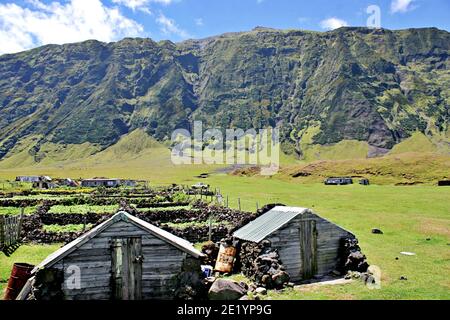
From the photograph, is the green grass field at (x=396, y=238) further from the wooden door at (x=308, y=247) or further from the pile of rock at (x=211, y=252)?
the pile of rock at (x=211, y=252)

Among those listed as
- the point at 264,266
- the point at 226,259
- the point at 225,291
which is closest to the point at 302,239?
the point at 264,266

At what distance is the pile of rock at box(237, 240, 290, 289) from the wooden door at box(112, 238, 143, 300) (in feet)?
22.6

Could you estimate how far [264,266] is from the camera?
77.8 feet

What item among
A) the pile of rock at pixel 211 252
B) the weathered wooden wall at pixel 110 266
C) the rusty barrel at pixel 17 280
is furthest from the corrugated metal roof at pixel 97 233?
the pile of rock at pixel 211 252

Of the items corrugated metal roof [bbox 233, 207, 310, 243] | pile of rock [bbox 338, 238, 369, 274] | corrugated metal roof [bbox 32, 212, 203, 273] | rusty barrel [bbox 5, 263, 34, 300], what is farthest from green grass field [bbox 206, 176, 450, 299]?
rusty barrel [bbox 5, 263, 34, 300]

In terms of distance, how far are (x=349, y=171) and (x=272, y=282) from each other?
332 feet

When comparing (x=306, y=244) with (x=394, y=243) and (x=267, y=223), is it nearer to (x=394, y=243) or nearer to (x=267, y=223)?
(x=267, y=223)

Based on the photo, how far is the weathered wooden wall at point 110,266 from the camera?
1936 cm

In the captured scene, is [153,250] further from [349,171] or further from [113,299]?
[349,171]

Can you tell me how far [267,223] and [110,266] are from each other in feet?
35.4

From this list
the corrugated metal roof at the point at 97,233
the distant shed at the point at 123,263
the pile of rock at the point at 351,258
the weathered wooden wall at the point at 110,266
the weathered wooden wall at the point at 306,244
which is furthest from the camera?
the pile of rock at the point at 351,258

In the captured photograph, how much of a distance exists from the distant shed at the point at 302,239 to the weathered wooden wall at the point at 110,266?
6.51m
